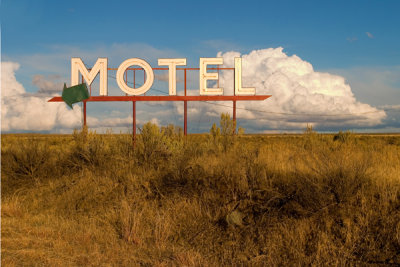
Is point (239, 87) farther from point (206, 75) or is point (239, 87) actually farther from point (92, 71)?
point (92, 71)

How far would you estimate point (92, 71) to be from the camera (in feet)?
87.2

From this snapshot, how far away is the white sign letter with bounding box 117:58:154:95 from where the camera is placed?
25.7m

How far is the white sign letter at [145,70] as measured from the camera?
25.7 meters

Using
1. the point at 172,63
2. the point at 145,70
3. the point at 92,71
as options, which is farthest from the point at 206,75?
the point at 92,71

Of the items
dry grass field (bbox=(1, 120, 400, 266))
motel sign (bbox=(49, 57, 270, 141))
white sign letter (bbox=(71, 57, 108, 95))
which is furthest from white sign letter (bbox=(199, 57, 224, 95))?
dry grass field (bbox=(1, 120, 400, 266))

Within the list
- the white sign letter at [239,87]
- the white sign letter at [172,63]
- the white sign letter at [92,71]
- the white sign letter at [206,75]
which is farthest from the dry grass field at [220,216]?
the white sign letter at [92,71]

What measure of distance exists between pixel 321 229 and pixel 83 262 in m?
4.84

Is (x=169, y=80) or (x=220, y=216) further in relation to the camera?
(x=169, y=80)

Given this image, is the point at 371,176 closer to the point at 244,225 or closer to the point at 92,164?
the point at 244,225

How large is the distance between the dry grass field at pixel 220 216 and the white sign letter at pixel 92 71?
601 inches

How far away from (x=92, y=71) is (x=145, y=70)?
4.29 metres

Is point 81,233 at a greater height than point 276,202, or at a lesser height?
lesser

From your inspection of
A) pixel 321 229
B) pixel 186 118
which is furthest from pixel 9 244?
pixel 186 118

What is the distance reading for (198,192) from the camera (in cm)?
964
